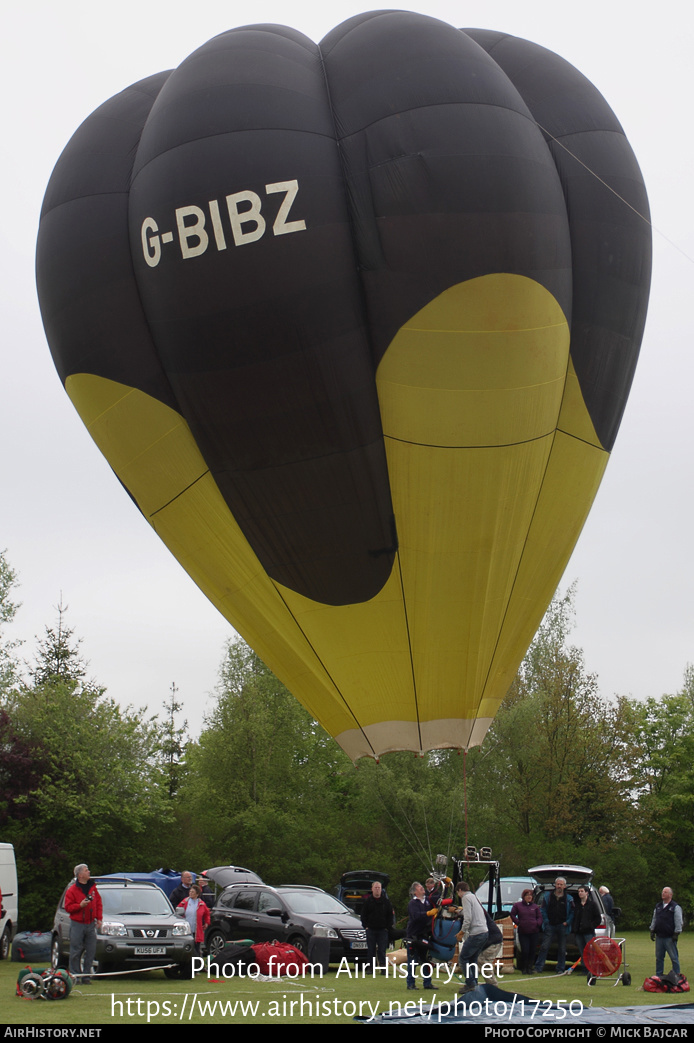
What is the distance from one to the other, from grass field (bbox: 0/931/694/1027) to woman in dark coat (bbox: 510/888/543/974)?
19.4 inches

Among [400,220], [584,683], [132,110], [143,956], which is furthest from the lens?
[584,683]

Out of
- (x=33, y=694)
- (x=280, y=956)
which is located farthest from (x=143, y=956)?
(x=33, y=694)

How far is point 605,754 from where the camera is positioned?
29.8 metres

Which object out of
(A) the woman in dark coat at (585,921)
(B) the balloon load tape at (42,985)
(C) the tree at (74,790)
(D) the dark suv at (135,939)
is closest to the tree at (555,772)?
(C) the tree at (74,790)

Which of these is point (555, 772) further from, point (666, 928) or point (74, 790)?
point (666, 928)

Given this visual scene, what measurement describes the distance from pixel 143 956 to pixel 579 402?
7776 mm

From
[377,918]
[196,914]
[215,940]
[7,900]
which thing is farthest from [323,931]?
[7,900]

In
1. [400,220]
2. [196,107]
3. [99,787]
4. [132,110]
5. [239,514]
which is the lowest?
[99,787]

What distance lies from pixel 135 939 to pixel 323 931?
2.57 metres

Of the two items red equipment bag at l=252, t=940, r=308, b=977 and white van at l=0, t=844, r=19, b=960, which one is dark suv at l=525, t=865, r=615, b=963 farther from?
white van at l=0, t=844, r=19, b=960

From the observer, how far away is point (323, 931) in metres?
13.8

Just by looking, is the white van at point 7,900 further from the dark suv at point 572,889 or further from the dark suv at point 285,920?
the dark suv at point 572,889

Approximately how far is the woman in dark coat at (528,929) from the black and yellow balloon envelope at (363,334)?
4.39 metres

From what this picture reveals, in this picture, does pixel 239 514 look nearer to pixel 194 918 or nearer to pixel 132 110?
pixel 132 110
